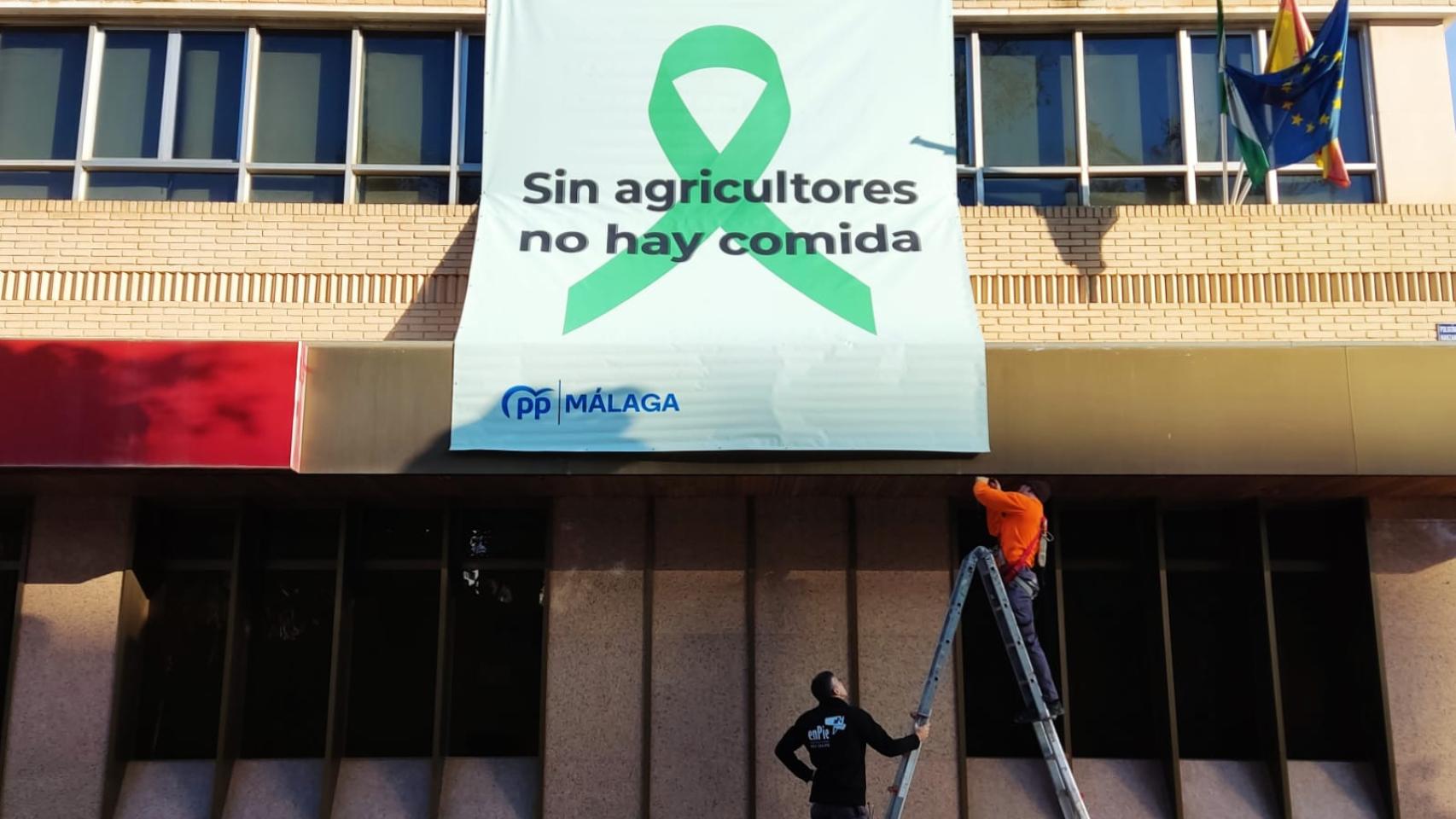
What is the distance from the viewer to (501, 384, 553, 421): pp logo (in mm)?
9117

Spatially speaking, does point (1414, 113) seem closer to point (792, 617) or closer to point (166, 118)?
point (792, 617)

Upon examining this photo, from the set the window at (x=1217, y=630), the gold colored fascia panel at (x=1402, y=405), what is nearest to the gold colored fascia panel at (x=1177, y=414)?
the gold colored fascia panel at (x=1402, y=405)

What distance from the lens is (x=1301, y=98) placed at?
9.94 m

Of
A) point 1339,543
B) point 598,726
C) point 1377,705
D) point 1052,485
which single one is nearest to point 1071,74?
point 1052,485

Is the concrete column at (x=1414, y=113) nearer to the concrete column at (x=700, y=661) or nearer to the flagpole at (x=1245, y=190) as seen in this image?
A: the flagpole at (x=1245, y=190)

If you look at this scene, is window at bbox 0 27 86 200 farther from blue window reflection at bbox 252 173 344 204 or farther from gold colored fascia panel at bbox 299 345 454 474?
gold colored fascia panel at bbox 299 345 454 474

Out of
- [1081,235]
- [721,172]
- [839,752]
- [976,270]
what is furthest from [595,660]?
[1081,235]

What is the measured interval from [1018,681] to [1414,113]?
6.66 metres

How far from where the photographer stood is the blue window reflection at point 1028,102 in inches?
438

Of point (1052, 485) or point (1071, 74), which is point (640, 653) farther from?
point (1071, 74)

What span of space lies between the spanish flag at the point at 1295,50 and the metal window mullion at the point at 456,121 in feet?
21.6

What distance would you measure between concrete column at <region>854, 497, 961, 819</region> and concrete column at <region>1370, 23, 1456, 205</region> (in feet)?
15.7

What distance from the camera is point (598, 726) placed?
398 inches

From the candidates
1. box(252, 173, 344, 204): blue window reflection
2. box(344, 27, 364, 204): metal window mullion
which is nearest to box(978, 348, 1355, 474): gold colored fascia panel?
box(344, 27, 364, 204): metal window mullion
